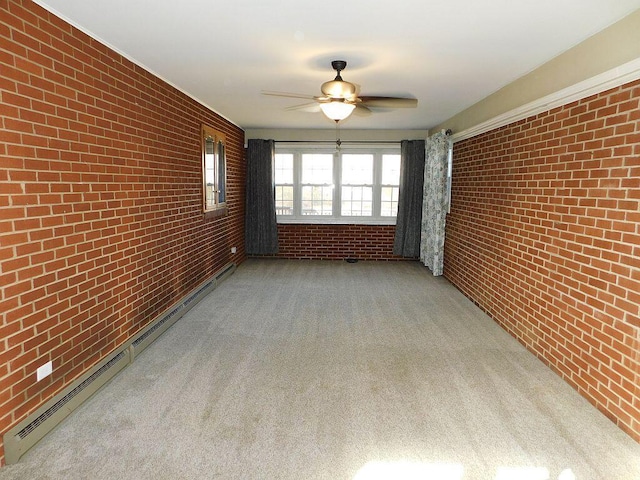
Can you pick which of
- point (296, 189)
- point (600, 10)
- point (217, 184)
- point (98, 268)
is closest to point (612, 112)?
point (600, 10)

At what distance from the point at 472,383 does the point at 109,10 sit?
335 cm

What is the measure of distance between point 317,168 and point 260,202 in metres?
1.24

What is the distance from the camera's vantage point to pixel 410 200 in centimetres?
731

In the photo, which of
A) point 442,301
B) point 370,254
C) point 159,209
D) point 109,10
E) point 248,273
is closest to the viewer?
point 109,10

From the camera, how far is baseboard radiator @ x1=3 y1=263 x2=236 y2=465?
2.10 m

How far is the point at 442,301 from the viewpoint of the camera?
4973mm

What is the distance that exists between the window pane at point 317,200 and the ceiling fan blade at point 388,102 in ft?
13.4

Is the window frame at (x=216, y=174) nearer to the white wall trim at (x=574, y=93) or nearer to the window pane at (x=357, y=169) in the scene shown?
the window pane at (x=357, y=169)

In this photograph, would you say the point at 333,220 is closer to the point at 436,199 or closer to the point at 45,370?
the point at 436,199

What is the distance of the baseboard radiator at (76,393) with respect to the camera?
2.10 metres

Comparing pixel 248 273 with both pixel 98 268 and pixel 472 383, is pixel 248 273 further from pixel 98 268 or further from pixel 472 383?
pixel 472 383

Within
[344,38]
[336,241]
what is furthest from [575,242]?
[336,241]

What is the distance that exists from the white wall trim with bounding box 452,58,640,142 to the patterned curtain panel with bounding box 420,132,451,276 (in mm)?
1577

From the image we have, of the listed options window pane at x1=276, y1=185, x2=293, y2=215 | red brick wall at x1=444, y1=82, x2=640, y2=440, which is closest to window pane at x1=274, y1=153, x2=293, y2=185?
window pane at x1=276, y1=185, x2=293, y2=215
